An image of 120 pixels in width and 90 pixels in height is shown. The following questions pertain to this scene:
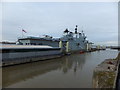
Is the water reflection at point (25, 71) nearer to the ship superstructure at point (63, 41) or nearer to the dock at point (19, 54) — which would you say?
the dock at point (19, 54)

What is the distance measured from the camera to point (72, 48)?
43656mm

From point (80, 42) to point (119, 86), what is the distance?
42.5 meters

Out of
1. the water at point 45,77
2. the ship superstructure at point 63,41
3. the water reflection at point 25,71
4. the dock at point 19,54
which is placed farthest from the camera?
the ship superstructure at point 63,41

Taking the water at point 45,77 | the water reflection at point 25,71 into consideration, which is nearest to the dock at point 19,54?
the water reflection at point 25,71

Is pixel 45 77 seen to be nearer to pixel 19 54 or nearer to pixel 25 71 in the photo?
pixel 25 71

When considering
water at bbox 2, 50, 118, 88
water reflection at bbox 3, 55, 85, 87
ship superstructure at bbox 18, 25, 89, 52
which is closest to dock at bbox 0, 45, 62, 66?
water reflection at bbox 3, 55, 85, 87

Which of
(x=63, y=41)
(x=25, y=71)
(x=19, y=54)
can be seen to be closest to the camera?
(x=25, y=71)

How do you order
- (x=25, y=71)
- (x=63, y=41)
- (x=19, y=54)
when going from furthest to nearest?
(x=63, y=41)
(x=19, y=54)
(x=25, y=71)

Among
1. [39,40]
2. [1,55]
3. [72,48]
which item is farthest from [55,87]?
[72,48]

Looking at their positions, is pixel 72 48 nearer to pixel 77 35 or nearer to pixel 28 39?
pixel 77 35

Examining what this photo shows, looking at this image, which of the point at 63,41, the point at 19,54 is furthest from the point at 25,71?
the point at 63,41

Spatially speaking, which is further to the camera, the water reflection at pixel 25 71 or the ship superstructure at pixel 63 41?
the ship superstructure at pixel 63 41

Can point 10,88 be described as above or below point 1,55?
below

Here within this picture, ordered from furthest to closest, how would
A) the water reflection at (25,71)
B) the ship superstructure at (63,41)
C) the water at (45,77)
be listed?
the ship superstructure at (63,41), the water reflection at (25,71), the water at (45,77)
